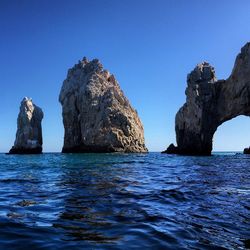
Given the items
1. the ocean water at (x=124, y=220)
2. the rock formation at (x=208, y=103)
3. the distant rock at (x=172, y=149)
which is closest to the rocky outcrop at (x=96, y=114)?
the distant rock at (x=172, y=149)

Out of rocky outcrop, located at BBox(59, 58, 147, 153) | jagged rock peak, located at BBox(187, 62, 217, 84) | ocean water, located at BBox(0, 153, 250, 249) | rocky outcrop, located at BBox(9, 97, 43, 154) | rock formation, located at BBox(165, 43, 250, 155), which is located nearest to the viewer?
ocean water, located at BBox(0, 153, 250, 249)

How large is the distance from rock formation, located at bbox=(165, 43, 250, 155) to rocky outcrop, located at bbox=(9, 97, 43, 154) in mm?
45928

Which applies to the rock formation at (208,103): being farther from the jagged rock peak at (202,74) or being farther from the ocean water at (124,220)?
the ocean water at (124,220)

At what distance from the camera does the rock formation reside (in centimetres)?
7038

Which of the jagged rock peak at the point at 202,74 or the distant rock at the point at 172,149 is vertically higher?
the jagged rock peak at the point at 202,74

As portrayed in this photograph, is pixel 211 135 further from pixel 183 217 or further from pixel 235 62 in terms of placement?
pixel 183 217

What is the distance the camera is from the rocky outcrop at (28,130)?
97.3 metres

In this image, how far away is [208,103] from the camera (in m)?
77.3

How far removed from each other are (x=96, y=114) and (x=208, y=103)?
33372 mm

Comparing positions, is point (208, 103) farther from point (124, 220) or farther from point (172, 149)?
point (124, 220)

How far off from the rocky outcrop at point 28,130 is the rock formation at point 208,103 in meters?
45.9

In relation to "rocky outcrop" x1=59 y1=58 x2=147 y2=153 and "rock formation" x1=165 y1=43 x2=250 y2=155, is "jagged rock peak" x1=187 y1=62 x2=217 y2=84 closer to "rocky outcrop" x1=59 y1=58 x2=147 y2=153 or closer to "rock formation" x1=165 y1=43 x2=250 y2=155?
"rock formation" x1=165 y1=43 x2=250 y2=155

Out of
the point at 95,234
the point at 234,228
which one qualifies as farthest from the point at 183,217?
the point at 95,234

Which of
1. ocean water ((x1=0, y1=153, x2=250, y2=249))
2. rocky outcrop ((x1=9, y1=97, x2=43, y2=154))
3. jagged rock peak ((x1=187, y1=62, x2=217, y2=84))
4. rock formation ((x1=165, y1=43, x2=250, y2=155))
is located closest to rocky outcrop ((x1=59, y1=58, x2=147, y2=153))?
rocky outcrop ((x1=9, y1=97, x2=43, y2=154))
